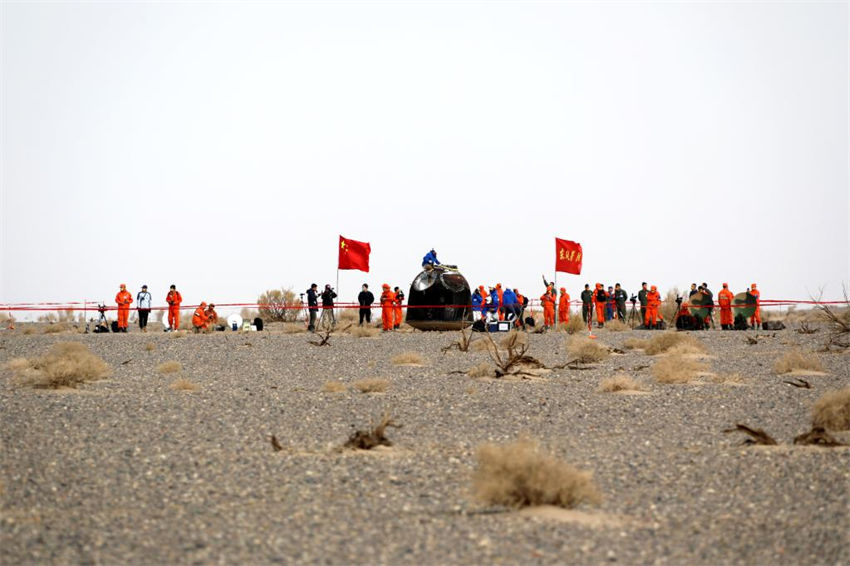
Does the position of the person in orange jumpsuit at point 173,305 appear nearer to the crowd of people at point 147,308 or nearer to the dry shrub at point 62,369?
the crowd of people at point 147,308

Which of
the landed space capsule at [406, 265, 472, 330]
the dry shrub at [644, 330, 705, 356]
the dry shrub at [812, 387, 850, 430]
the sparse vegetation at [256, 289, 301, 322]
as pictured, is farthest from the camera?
the sparse vegetation at [256, 289, 301, 322]

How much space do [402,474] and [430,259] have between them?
948 inches

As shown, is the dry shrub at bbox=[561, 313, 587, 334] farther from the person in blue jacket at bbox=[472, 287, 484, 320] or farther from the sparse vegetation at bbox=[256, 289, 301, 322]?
the sparse vegetation at bbox=[256, 289, 301, 322]

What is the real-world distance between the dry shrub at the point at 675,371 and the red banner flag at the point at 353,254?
63.4 ft

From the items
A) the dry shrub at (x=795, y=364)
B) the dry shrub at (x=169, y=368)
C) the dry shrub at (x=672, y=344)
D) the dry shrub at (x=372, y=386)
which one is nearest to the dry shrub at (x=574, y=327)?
the dry shrub at (x=672, y=344)

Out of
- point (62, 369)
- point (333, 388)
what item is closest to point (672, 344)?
point (333, 388)

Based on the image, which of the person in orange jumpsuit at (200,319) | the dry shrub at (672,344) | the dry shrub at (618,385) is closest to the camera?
the dry shrub at (618,385)

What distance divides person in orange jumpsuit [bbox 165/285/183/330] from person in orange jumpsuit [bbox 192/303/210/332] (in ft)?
2.04

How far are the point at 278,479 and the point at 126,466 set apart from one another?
164cm

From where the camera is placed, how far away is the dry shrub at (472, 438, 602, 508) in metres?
8.23

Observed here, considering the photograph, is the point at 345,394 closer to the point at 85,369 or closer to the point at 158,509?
the point at 85,369

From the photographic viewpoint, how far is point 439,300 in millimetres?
32812

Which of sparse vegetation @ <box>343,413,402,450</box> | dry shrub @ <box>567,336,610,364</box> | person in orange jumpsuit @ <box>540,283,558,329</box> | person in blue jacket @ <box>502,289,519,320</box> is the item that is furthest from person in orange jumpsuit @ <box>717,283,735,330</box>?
sparse vegetation @ <box>343,413,402,450</box>

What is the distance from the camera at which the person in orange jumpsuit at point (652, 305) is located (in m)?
37.9
